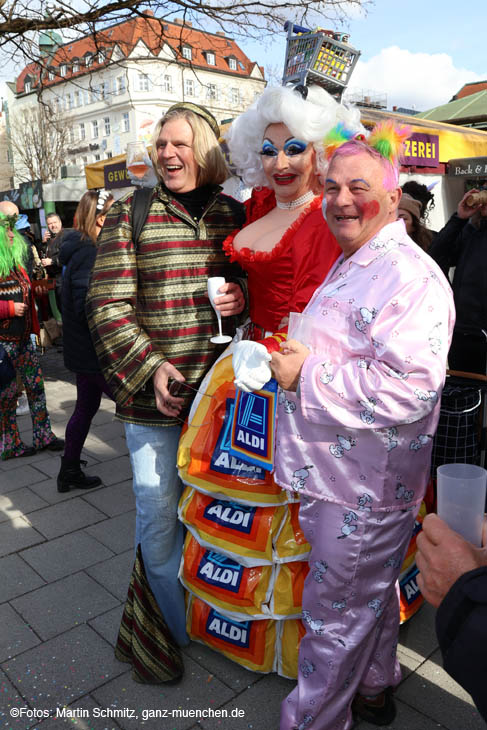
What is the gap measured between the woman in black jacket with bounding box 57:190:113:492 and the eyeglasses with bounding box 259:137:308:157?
224 centimetres

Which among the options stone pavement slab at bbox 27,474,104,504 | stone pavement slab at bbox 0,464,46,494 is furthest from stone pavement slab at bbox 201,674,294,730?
stone pavement slab at bbox 0,464,46,494

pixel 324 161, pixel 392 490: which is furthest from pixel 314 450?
pixel 324 161

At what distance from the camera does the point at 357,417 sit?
1515 millimetres

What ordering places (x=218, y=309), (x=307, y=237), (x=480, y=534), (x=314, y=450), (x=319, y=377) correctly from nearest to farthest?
1. (x=480, y=534)
2. (x=319, y=377)
3. (x=314, y=450)
4. (x=307, y=237)
5. (x=218, y=309)

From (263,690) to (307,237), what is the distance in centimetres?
175

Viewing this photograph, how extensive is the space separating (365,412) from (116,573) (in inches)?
82.0

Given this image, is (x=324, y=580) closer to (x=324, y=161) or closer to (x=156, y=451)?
(x=156, y=451)

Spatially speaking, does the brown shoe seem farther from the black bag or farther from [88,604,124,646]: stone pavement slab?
the black bag

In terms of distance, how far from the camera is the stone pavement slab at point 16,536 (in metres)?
3.31

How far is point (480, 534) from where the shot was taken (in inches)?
44.3

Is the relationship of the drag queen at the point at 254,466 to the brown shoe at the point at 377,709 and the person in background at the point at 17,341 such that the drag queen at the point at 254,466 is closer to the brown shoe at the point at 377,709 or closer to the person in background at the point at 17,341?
the brown shoe at the point at 377,709

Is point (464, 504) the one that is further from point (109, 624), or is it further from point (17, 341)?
point (17, 341)

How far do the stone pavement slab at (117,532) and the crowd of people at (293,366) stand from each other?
0.98 meters

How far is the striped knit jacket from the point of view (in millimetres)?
2084
